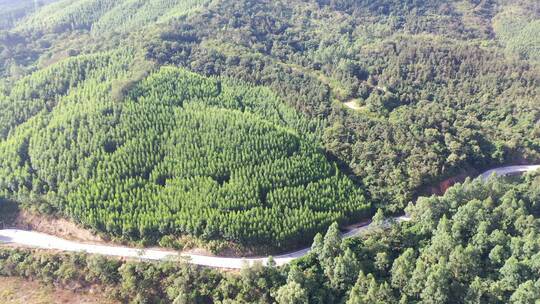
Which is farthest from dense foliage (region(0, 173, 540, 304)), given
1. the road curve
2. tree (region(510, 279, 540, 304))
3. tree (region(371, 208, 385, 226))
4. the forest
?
the road curve

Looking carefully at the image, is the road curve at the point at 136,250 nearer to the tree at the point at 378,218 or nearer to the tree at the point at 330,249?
the tree at the point at 378,218

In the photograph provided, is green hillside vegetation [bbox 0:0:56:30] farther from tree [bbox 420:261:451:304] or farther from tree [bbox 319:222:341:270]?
tree [bbox 420:261:451:304]

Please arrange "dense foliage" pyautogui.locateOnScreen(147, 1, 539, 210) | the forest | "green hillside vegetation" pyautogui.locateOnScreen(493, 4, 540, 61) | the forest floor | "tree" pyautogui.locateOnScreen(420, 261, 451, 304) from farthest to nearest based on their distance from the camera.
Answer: "green hillside vegetation" pyautogui.locateOnScreen(493, 4, 540, 61)
"dense foliage" pyautogui.locateOnScreen(147, 1, 539, 210)
the forest floor
the forest
"tree" pyautogui.locateOnScreen(420, 261, 451, 304)

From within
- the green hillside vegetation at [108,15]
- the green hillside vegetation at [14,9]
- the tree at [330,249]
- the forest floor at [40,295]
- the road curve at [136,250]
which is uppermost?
the green hillside vegetation at [108,15]

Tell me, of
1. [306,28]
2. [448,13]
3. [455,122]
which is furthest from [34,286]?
[448,13]

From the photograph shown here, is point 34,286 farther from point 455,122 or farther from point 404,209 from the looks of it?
point 455,122

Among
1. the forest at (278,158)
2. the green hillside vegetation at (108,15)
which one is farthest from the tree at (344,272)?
the green hillside vegetation at (108,15)

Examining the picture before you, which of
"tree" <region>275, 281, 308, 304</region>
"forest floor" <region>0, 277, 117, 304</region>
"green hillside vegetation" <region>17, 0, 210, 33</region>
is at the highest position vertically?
"green hillside vegetation" <region>17, 0, 210, 33</region>
